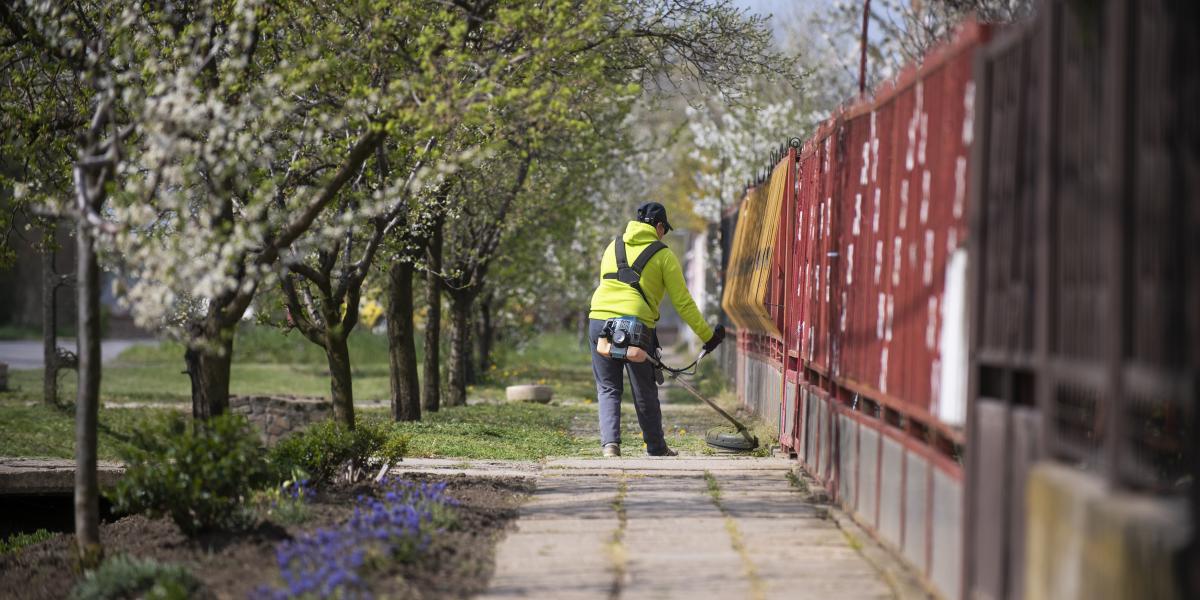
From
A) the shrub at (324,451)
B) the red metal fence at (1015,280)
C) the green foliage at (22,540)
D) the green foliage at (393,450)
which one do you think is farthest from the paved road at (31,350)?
the red metal fence at (1015,280)

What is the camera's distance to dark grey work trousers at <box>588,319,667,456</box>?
10188 mm

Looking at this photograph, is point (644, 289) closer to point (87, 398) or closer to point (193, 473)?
point (193, 473)

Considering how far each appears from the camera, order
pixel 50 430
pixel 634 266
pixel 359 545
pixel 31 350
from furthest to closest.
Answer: pixel 31 350 → pixel 50 430 → pixel 634 266 → pixel 359 545

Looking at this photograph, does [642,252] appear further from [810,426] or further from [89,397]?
[89,397]

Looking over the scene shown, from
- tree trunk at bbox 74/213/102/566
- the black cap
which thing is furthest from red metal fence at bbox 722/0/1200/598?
tree trunk at bbox 74/213/102/566

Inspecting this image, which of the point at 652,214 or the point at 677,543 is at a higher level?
the point at 652,214

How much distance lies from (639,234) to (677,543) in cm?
410

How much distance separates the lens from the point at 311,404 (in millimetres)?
15797

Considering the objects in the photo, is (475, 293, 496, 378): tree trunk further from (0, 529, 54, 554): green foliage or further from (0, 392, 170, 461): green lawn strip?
(0, 529, 54, 554): green foliage

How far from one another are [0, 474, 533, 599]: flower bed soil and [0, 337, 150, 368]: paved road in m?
20.9

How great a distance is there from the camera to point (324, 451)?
8.00 m

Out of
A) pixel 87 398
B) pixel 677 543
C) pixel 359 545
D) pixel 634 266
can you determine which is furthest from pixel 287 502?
pixel 634 266

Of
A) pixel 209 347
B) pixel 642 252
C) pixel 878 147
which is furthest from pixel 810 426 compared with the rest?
pixel 209 347

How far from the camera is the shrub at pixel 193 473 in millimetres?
6504
